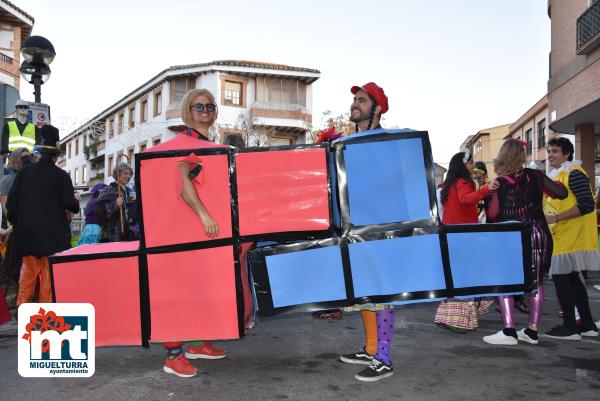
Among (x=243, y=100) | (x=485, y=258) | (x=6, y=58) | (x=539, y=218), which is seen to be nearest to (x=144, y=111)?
(x=243, y=100)

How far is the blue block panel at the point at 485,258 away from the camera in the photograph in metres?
3.13

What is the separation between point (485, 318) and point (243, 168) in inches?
147

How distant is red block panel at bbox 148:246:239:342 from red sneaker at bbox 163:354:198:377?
303 mm

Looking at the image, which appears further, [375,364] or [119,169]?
[119,169]

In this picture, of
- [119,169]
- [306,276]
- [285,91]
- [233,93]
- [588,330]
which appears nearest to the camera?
[306,276]

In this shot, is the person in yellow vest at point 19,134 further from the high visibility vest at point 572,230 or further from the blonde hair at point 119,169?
the high visibility vest at point 572,230

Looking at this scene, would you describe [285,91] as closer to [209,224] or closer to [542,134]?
[542,134]

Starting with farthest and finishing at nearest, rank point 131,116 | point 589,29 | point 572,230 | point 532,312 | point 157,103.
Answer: point 131,116, point 157,103, point 589,29, point 572,230, point 532,312

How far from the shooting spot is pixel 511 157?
4.29 m

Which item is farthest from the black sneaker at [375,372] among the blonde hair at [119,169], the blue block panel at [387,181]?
the blonde hair at [119,169]

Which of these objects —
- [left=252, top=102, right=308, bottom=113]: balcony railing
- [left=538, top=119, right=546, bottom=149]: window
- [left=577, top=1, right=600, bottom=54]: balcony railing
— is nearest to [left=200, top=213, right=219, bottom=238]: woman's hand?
[left=577, top=1, right=600, bottom=54]: balcony railing

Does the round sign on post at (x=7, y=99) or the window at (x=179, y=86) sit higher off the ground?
the window at (x=179, y=86)

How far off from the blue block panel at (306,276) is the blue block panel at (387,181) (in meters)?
0.29

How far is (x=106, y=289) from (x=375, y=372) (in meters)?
1.86
